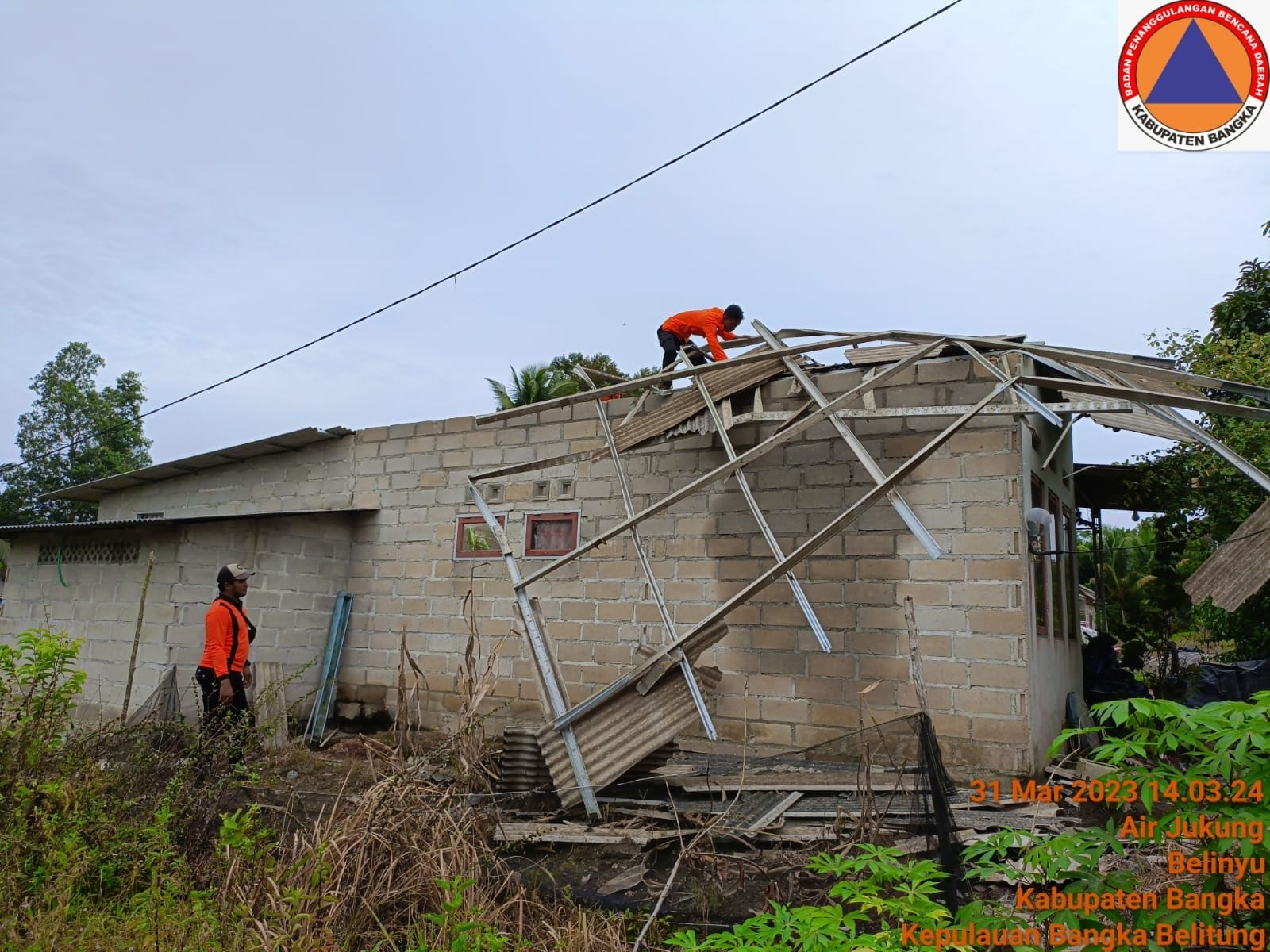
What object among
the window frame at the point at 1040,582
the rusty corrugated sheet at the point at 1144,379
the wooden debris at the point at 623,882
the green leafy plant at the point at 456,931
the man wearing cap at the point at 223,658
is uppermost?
the rusty corrugated sheet at the point at 1144,379

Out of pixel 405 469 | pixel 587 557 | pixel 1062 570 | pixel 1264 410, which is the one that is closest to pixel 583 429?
pixel 587 557

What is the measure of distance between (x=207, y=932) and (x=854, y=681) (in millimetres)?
4650

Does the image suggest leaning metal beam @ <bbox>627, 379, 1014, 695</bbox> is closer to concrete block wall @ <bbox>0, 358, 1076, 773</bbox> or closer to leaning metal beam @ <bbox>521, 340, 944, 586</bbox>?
leaning metal beam @ <bbox>521, 340, 944, 586</bbox>

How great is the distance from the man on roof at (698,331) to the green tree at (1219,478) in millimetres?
4875

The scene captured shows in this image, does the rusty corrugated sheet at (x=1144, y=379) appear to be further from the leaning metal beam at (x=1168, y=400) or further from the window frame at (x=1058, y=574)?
the window frame at (x=1058, y=574)

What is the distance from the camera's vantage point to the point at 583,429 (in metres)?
8.41

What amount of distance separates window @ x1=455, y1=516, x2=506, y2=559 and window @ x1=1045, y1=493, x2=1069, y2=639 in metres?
5.00

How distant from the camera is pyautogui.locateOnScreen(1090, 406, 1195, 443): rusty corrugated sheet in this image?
656 cm

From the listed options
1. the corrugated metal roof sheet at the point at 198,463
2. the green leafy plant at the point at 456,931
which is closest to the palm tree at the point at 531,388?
the corrugated metal roof sheet at the point at 198,463

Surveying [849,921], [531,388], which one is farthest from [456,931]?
[531,388]

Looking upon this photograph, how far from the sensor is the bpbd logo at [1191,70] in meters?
6.43

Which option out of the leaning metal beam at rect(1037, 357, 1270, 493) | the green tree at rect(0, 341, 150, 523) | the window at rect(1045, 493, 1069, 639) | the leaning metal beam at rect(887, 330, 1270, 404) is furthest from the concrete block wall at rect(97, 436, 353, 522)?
the green tree at rect(0, 341, 150, 523)

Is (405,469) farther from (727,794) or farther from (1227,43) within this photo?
(1227,43)

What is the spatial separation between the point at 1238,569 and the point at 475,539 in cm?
622
